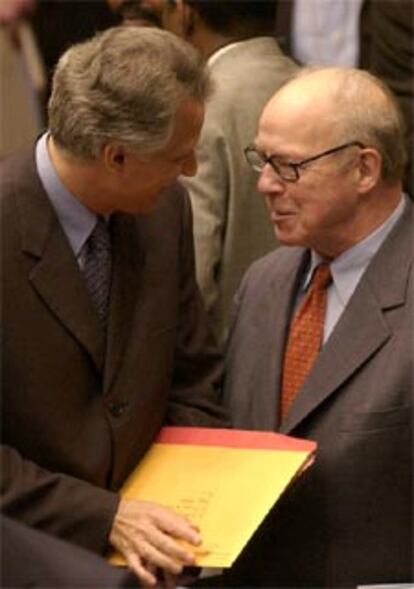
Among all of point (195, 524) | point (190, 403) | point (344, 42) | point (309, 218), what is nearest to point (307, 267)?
point (309, 218)

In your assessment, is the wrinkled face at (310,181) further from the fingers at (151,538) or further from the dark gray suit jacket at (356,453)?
the fingers at (151,538)

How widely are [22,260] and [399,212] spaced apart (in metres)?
0.79

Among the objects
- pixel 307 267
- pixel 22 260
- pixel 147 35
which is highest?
pixel 147 35

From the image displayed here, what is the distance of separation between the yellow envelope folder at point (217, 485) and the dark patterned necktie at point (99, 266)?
0.93ft

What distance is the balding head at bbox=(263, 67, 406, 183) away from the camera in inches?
128

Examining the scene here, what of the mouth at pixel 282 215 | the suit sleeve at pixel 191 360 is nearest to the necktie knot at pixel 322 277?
the mouth at pixel 282 215

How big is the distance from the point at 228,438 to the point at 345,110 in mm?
634

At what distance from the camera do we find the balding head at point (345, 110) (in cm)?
326

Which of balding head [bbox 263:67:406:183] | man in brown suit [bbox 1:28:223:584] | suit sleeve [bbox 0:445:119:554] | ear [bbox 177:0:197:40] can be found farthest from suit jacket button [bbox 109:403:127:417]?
ear [bbox 177:0:197:40]

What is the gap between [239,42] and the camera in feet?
13.1

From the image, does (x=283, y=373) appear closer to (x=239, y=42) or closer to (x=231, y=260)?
(x=231, y=260)

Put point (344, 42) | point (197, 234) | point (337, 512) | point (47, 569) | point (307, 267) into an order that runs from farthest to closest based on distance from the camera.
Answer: point (344, 42)
point (197, 234)
point (307, 267)
point (337, 512)
point (47, 569)

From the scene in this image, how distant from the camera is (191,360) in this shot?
3.22 m

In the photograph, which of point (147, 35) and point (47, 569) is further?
point (147, 35)
